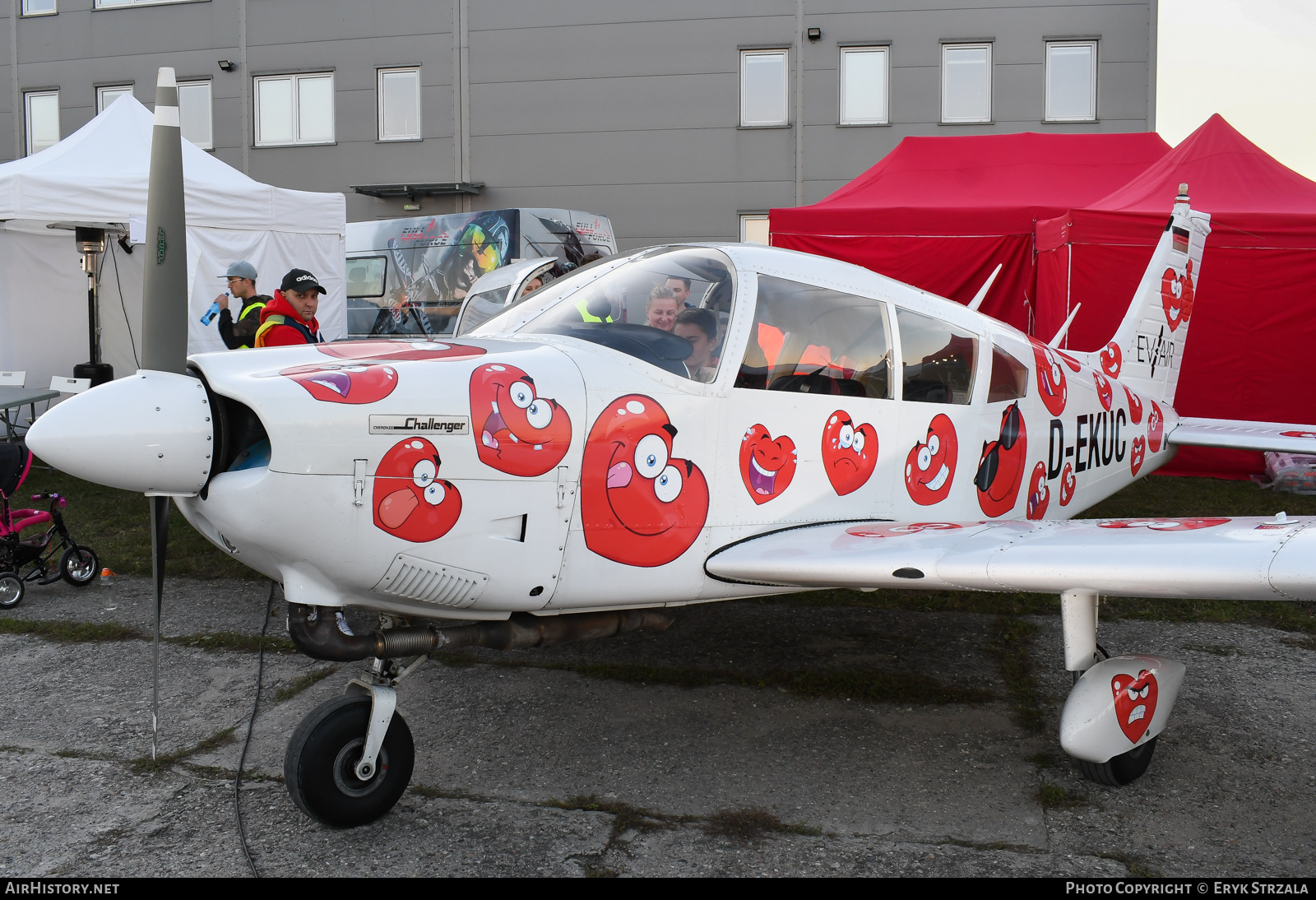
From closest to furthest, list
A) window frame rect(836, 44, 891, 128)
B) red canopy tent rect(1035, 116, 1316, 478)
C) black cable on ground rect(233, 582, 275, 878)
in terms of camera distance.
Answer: black cable on ground rect(233, 582, 275, 878)
red canopy tent rect(1035, 116, 1316, 478)
window frame rect(836, 44, 891, 128)

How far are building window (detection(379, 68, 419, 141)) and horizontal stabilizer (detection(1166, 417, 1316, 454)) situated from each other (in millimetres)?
14291

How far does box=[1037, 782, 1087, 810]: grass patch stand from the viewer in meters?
3.26

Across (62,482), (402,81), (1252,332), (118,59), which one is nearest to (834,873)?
(1252,332)

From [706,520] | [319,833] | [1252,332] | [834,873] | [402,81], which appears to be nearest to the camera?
[834,873]

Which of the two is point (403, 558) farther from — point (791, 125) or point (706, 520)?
point (791, 125)

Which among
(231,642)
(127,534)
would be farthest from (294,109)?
(231,642)

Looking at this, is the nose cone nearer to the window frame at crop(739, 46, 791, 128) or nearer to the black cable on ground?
the black cable on ground

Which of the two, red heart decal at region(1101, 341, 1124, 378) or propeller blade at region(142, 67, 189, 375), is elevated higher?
propeller blade at region(142, 67, 189, 375)

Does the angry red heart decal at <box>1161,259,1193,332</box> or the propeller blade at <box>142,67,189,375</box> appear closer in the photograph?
the propeller blade at <box>142,67,189,375</box>

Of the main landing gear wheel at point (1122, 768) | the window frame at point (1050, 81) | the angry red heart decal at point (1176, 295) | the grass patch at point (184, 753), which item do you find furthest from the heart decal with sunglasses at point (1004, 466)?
the window frame at point (1050, 81)

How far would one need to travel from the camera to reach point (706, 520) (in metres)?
3.44

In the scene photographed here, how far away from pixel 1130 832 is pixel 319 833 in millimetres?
2510

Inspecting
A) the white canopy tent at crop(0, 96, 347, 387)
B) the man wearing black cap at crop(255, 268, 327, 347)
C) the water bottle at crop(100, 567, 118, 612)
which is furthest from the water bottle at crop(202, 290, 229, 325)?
the man wearing black cap at crop(255, 268, 327, 347)

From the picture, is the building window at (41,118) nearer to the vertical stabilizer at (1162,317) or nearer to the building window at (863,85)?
the building window at (863,85)
